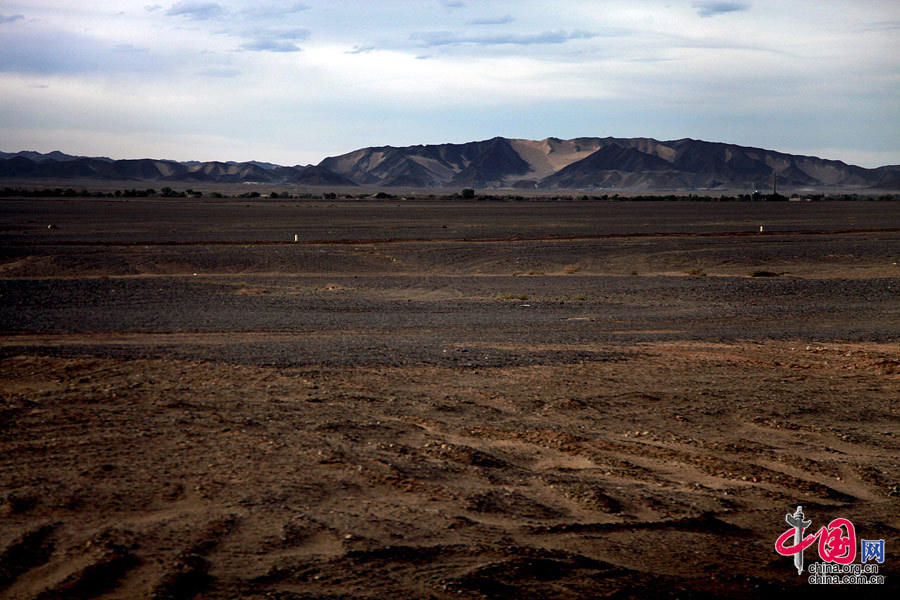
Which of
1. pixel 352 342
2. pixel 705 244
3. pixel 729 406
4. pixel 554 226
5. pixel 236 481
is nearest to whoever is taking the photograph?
pixel 236 481

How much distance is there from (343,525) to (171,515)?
4.22 feet

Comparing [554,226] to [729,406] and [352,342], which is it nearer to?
[352,342]

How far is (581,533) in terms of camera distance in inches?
236

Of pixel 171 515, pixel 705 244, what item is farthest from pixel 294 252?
pixel 171 515

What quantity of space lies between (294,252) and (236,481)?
25.2 meters

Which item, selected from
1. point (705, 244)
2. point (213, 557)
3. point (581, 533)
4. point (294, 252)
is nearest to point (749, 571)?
point (581, 533)

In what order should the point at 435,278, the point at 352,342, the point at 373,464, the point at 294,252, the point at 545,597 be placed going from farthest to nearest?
the point at 294,252 < the point at 435,278 < the point at 352,342 < the point at 373,464 < the point at 545,597

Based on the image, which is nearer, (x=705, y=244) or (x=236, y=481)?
(x=236, y=481)

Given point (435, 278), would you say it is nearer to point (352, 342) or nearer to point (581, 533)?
point (352, 342)

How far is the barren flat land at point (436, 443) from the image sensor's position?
542cm

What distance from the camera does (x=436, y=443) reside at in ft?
26.0

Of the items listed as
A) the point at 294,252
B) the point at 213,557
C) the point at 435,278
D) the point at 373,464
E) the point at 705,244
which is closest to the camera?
the point at 213,557

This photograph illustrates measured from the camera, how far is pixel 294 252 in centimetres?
3138

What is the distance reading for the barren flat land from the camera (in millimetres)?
5418
